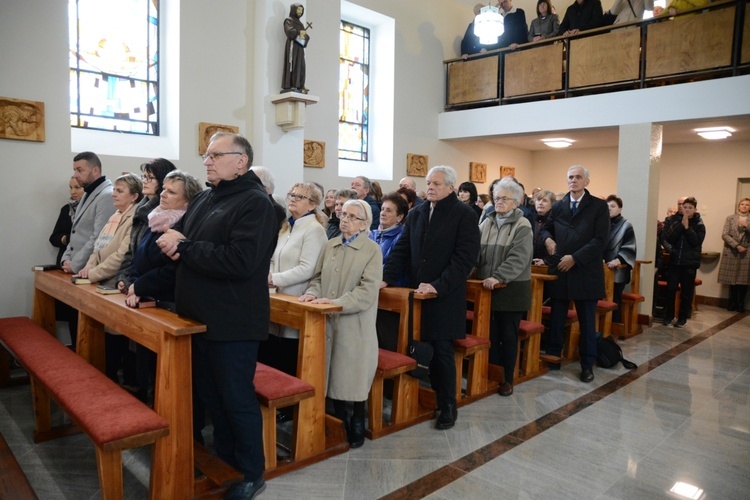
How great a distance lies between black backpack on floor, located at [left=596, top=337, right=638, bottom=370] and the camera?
16.4 ft

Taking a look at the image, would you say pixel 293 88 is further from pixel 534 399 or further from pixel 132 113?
pixel 534 399

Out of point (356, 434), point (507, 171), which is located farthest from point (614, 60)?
point (356, 434)

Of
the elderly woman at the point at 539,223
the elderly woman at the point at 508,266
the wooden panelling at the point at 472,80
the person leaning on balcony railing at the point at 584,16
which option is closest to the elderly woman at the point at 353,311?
the elderly woman at the point at 508,266

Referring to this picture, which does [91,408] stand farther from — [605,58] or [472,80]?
[472,80]

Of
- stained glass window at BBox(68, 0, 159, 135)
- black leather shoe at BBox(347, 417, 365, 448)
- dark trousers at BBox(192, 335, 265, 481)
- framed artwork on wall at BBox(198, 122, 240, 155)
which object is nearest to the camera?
dark trousers at BBox(192, 335, 265, 481)

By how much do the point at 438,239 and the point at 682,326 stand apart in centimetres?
507

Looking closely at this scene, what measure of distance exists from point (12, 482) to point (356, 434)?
167 centimetres

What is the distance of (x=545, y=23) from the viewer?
28.3ft

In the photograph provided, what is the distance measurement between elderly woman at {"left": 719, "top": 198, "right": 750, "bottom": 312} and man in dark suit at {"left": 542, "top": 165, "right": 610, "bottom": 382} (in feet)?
16.4

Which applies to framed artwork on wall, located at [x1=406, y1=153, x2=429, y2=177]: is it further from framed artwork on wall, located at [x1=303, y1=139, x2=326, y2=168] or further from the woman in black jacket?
the woman in black jacket

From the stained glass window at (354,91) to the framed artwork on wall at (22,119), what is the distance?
4.36 metres

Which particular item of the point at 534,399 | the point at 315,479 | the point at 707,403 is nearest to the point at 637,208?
the point at 707,403

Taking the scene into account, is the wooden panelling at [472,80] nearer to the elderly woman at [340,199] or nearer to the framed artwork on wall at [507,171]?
the framed artwork on wall at [507,171]

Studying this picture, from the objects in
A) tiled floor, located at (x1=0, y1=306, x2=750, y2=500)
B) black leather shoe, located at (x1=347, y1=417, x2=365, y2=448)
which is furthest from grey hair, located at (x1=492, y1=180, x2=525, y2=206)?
black leather shoe, located at (x1=347, y1=417, x2=365, y2=448)
